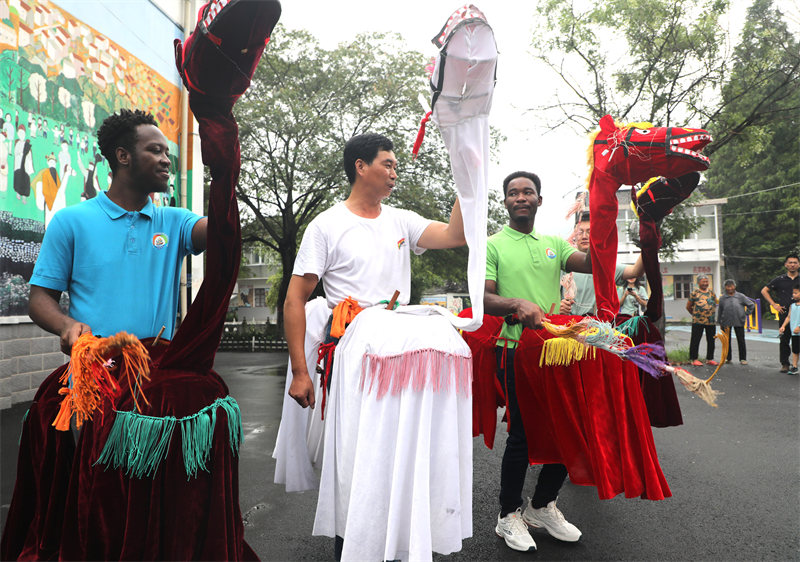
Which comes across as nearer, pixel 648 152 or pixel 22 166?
pixel 648 152

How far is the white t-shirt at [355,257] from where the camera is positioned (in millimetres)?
2766

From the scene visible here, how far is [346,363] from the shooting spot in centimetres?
243

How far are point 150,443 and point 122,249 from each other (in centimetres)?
77

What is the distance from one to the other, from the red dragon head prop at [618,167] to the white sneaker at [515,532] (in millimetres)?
1280

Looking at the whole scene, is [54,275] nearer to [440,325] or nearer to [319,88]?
[440,325]

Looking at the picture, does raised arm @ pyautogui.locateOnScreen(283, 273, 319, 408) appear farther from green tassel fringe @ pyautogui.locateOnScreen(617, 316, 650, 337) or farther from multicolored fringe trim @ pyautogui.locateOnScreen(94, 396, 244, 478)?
green tassel fringe @ pyautogui.locateOnScreen(617, 316, 650, 337)

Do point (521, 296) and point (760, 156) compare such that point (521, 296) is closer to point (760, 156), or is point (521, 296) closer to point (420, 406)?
point (420, 406)

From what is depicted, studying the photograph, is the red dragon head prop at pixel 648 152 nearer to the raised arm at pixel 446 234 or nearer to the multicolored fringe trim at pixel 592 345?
the multicolored fringe trim at pixel 592 345

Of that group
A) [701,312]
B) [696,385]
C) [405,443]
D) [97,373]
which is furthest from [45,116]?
[701,312]

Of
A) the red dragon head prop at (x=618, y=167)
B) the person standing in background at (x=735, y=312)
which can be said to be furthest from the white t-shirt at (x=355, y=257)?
the person standing in background at (x=735, y=312)

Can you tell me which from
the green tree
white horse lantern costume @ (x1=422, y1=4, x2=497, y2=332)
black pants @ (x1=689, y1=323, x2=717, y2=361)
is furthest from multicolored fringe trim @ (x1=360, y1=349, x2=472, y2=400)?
the green tree

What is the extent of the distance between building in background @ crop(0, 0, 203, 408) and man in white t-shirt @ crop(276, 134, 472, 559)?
501 cm

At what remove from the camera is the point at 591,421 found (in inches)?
117

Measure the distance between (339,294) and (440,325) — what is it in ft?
2.11
